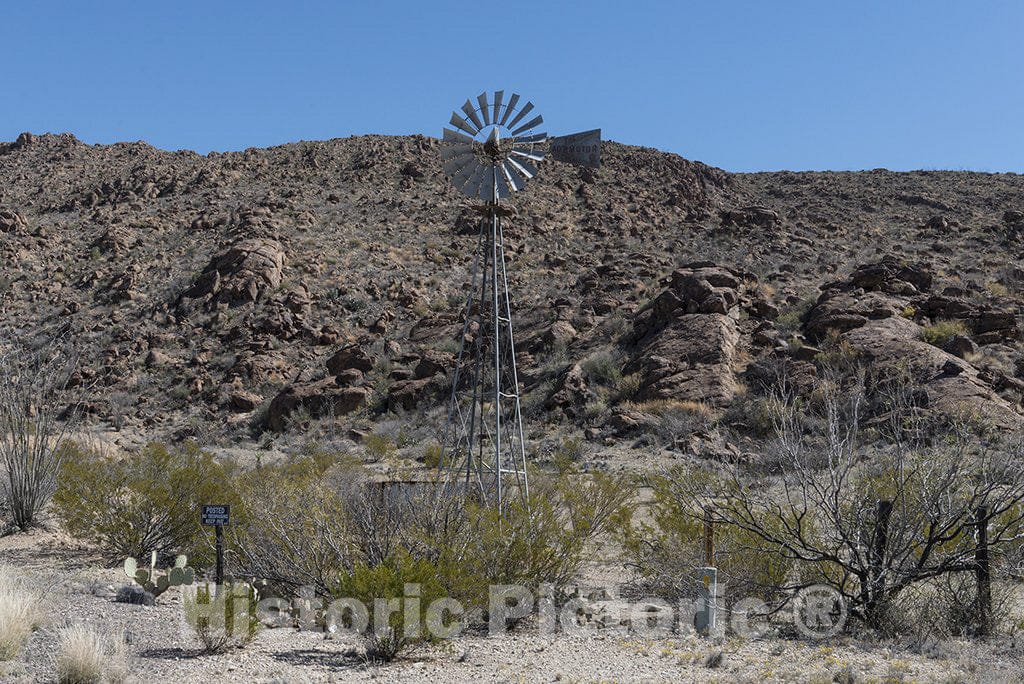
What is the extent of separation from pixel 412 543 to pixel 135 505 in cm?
Answer: 636

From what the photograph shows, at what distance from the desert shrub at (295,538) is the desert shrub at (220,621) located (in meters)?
1.14

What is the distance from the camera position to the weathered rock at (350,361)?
3167 centimetres

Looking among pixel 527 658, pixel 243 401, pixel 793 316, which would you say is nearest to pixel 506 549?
pixel 527 658

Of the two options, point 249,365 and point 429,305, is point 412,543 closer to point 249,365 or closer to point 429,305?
point 249,365

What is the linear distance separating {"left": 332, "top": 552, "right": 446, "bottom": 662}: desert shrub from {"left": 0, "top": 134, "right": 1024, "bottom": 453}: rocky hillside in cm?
910

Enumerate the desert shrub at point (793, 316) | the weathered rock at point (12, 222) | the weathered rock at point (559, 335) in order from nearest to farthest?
the desert shrub at point (793, 316)
the weathered rock at point (559, 335)
the weathered rock at point (12, 222)

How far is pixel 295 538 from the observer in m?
10.4

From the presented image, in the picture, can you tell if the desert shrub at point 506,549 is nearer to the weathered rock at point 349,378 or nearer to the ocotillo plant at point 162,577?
the ocotillo plant at point 162,577

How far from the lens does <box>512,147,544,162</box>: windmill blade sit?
1411 centimetres

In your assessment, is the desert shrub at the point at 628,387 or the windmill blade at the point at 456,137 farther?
the desert shrub at the point at 628,387

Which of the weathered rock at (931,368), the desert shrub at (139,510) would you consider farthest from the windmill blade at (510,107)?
the weathered rock at (931,368)

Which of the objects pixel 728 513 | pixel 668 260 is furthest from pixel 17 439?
pixel 668 260

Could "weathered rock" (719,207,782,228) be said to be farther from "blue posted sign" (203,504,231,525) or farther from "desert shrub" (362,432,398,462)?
"blue posted sign" (203,504,231,525)

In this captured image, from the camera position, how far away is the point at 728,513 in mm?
10789
